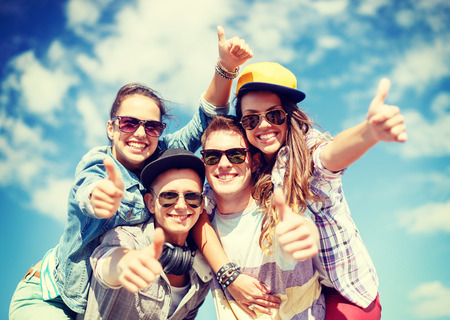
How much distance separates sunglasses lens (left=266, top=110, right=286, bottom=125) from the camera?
4.08 m

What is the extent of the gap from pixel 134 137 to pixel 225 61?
4.91 ft

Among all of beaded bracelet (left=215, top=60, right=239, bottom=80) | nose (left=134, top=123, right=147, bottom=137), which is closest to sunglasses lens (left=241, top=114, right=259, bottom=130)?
beaded bracelet (left=215, top=60, right=239, bottom=80)

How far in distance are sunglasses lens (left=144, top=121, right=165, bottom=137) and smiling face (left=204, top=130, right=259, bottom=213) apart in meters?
0.64

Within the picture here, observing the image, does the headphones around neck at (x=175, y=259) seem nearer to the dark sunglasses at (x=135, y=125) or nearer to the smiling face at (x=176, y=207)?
the smiling face at (x=176, y=207)

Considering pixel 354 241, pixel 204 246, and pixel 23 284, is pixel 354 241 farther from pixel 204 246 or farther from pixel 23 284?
Result: pixel 23 284

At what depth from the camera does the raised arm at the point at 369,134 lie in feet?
8.41

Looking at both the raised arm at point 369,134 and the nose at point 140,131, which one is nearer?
the raised arm at point 369,134

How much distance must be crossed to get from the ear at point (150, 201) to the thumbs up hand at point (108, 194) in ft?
3.98

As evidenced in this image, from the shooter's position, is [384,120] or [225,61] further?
[225,61]

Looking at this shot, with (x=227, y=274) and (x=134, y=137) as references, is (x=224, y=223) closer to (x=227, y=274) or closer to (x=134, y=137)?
(x=227, y=274)

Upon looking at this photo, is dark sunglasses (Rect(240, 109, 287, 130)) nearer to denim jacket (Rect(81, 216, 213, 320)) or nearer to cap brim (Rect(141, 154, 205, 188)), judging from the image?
cap brim (Rect(141, 154, 205, 188))

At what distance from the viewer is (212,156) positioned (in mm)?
4188

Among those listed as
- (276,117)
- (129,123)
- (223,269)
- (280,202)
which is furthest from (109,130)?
(280,202)

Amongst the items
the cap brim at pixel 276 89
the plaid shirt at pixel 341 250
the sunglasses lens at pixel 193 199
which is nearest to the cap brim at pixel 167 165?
the sunglasses lens at pixel 193 199
